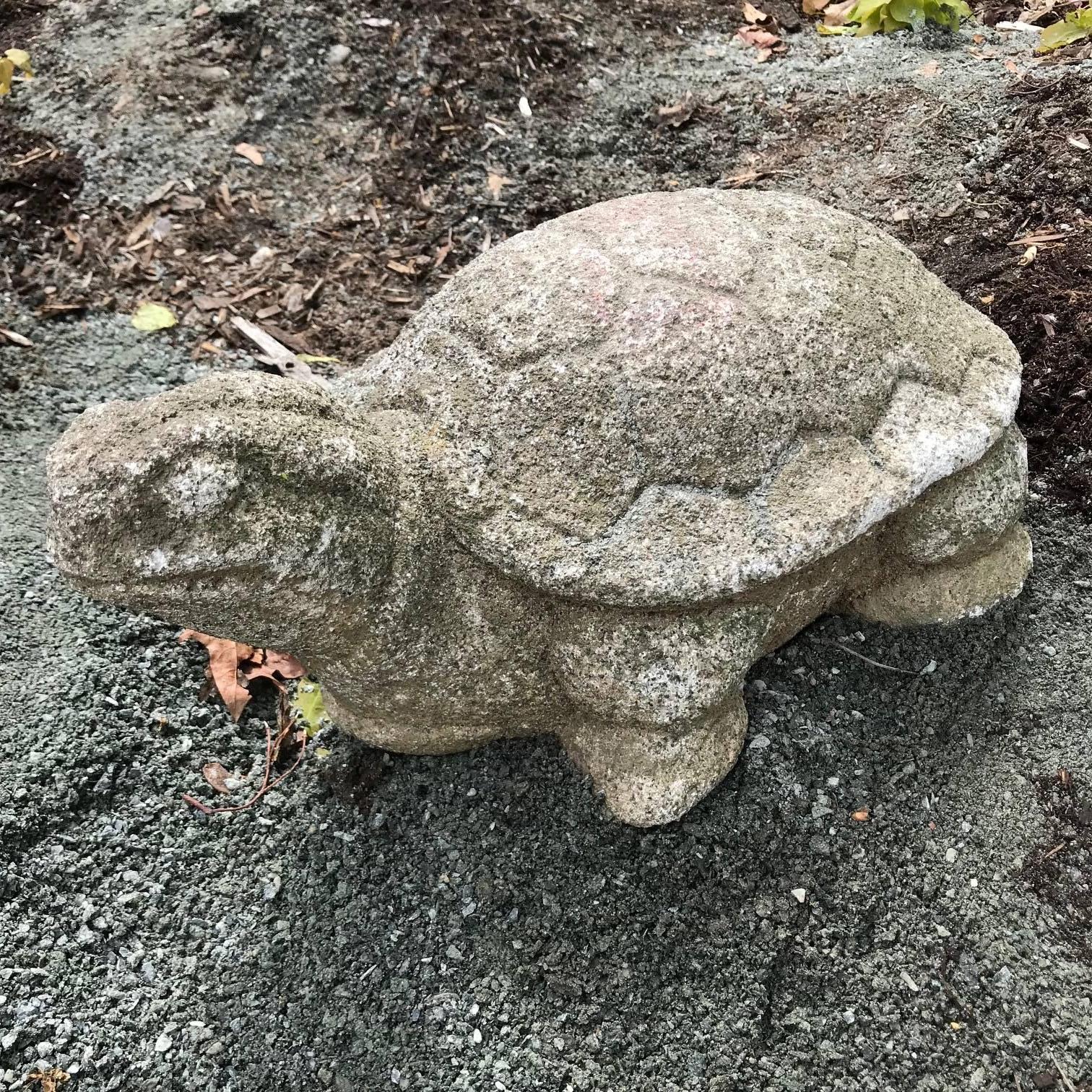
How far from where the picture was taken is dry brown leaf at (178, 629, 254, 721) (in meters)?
2.04

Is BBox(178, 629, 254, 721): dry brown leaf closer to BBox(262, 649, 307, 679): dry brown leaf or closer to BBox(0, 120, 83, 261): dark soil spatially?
BBox(262, 649, 307, 679): dry brown leaf

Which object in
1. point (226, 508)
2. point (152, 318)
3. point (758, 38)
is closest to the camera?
point (226, 508)

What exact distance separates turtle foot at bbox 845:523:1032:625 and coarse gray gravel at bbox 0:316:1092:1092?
1.8 inches

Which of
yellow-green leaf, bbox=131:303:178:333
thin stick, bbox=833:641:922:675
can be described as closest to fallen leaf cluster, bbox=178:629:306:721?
thin stick, bbox=833:641:922:675

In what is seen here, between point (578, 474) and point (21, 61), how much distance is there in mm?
3246

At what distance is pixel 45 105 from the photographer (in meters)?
3.41

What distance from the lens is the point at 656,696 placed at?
5.12 feet

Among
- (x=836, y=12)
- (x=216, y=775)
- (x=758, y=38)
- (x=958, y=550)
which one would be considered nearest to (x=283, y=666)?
(x=216, y=775)

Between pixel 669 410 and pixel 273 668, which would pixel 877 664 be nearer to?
pixel 669 410

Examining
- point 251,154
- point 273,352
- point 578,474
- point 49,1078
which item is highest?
point 578,474

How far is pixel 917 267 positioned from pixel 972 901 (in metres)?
1.12

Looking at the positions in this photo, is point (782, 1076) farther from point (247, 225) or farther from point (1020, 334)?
point (247, 225)

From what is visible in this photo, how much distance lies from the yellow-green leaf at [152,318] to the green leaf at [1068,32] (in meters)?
2.88

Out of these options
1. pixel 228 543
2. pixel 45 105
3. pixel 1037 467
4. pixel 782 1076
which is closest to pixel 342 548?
pixel 228 543
